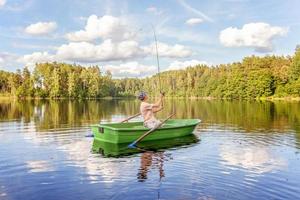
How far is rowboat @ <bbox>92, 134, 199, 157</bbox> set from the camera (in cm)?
1548

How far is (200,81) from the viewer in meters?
160

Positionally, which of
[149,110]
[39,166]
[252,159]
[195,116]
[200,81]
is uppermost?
[200,81]

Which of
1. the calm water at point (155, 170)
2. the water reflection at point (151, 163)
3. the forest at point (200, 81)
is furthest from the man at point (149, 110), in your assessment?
the forest at point (200, 81)

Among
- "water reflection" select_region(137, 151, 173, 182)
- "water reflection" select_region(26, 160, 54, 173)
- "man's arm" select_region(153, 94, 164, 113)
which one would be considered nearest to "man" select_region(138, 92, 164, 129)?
"man's arm" select_region(153, 94, 164, 113)

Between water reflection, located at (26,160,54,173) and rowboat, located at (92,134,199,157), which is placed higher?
rowboat, located at (92,134,199,157)

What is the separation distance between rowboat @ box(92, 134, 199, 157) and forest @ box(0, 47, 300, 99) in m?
82.3

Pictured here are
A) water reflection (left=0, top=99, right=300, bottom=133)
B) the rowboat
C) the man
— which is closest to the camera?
the rowboat

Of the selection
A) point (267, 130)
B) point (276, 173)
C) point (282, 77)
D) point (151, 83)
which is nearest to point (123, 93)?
point (151, 83)

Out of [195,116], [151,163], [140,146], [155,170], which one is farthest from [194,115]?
[155,170]

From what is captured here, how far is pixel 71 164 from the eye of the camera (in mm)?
12773

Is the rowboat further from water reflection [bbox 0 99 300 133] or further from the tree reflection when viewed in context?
water reflection [bbox 0 99 300 133]

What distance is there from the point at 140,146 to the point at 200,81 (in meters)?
145

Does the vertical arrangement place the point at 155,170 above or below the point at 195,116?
below

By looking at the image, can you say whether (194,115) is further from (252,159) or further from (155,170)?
(155,170)
